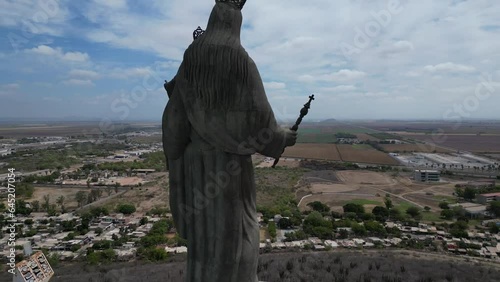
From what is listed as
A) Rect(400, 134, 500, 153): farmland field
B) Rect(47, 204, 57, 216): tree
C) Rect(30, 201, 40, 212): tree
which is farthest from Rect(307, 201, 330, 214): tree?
Rect(400, 134, 500, 153): farmland field

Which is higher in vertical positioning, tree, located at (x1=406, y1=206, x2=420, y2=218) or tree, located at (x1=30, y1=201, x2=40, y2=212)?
tree, located at (x1=406, y1=206, x2=420, y2=218)

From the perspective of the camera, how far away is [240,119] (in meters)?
3.49

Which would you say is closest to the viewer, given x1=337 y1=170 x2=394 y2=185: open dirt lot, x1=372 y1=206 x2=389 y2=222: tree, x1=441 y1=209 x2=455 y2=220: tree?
x1=372 y1=206 x2=389 y2=222: tree

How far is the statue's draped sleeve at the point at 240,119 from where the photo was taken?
3.49 metres

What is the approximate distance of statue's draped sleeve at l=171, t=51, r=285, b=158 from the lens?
349 centimetres

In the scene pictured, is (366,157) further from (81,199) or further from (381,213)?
(81,199)

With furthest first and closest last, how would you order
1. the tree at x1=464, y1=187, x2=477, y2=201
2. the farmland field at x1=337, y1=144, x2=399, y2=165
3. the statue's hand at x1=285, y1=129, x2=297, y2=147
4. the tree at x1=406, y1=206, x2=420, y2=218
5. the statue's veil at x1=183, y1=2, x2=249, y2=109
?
the farmland field at x1=337, y1=144, x2=399, y2=165 → the tree at x1=464, y1=187, x2=477, y2=201 → the tree at x1=406, y1=206, x2=420, y2=218 → the statue's hand at x1=285, y1=129, x2=297, y2=147 → the statue's veil at x1=183, y1=2, x2=249, y2=109

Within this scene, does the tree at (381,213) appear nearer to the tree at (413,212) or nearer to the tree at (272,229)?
the tree at (413,212)

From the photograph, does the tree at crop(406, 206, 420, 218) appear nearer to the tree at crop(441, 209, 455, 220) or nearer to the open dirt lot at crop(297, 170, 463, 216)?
the tree at crop(441, 209, 455, 220)

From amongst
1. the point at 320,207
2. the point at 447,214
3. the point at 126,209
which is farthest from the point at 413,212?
the point at 126,209

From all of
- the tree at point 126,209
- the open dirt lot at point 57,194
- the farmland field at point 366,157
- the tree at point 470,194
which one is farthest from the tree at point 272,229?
the farmland field at point 366,157

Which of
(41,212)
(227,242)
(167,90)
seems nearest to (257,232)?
(227,242)

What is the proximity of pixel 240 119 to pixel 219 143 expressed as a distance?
0.32 m

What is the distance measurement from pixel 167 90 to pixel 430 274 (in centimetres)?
1511
